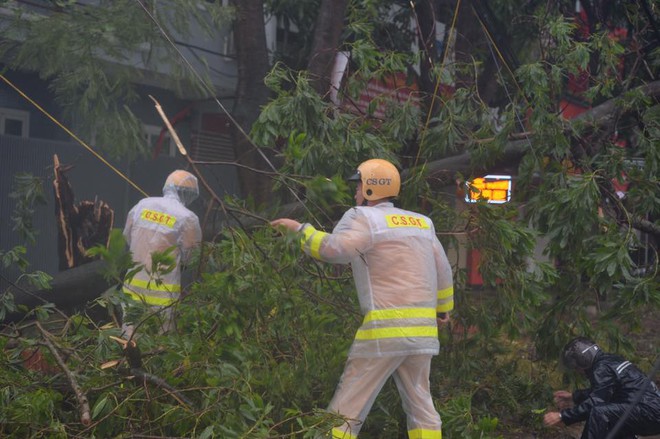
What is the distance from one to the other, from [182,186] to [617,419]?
363cm

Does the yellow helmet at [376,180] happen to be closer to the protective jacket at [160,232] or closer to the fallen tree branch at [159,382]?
the fallen tree branch at [159,382]

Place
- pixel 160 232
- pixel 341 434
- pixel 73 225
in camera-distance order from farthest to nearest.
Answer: pixel 73 225
pixel 160 232
pixel 341 434

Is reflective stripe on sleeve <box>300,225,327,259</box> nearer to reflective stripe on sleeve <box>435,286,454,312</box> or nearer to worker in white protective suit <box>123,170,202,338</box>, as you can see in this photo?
reflective stripe on sleeve <box>435,286,454,312</box>

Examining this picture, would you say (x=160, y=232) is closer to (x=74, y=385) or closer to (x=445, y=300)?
(x=74, y=385)

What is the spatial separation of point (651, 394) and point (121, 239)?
315cm

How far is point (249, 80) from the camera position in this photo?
883 cm

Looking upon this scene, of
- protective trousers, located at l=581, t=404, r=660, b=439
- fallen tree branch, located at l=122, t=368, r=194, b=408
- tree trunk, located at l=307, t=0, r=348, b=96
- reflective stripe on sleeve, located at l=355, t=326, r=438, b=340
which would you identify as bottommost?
protective trousers, located at l=581, t=404, r=660, b=439

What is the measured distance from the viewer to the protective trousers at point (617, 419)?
512 centimetres

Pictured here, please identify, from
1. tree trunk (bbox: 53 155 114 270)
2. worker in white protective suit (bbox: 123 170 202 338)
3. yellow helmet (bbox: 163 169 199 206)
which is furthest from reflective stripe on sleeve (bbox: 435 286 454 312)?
tree trunk (bbox: 53 155 114 270)

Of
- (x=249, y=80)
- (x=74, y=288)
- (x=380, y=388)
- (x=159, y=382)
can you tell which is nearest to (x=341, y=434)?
(x=380, y=388)

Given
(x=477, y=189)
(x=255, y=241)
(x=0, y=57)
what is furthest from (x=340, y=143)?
(x=0, y=57)

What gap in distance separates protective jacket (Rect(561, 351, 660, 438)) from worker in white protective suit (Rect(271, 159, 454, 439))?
3.03 feet

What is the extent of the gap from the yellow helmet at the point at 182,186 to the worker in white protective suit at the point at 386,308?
2227 millimetres

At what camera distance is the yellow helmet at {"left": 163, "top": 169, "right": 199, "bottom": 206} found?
6988 millimetres
